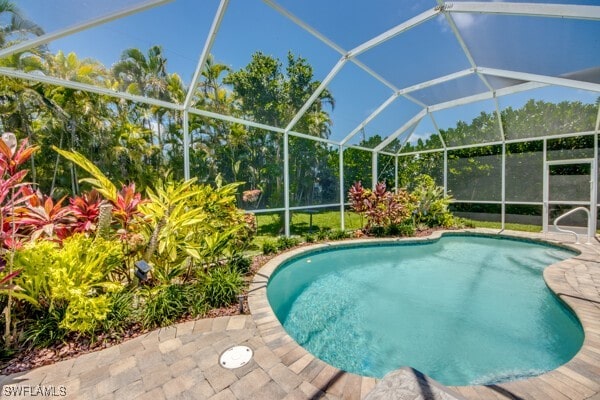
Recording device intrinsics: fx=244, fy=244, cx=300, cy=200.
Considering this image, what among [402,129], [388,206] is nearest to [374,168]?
[402,129]

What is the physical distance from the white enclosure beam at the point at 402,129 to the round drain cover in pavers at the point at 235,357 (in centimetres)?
989

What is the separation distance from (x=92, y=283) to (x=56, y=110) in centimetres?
579

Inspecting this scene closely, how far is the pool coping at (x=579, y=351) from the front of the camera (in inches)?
79.6

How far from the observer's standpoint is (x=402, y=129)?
33.4 ft

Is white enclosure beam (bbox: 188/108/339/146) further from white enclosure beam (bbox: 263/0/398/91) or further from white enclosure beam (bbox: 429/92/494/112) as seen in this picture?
white enclosure beam (bbox: 429/92/494/112)

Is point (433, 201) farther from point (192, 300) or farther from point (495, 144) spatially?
point (192, 300)

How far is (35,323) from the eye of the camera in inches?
105

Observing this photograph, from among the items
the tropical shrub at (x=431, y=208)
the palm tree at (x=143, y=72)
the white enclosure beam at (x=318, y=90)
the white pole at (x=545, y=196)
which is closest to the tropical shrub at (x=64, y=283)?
the palm tree at (x=143, y=72)

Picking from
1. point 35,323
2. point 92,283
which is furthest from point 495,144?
point 35,323

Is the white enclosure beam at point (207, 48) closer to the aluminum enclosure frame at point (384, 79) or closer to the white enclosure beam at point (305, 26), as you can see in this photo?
the aluminum enclosure frame at point (384, 79)

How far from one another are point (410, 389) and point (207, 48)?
5.46 metres

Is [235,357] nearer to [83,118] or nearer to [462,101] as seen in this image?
[83,118]

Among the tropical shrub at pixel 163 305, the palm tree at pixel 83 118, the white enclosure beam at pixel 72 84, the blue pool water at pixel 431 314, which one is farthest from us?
the palm tree at pixel 83 118

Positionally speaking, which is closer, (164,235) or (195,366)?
(195,366)
